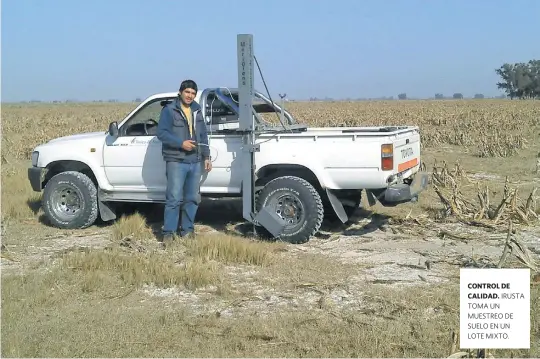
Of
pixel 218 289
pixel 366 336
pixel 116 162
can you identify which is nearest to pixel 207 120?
pixel 116 162

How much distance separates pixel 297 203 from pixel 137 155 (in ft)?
7.60

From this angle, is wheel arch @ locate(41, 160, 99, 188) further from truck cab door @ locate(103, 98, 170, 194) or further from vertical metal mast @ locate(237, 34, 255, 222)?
vertical metal mast @ locate(237, 34, 255, 222)

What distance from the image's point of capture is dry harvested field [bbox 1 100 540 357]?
4516 mm

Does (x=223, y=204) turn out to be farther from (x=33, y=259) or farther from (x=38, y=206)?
(x=33, y=259)

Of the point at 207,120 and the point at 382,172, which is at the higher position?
the point at 207,120

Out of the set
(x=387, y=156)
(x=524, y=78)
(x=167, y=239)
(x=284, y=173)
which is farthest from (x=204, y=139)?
(x=524, y=78)

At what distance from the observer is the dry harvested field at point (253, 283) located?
452 cm

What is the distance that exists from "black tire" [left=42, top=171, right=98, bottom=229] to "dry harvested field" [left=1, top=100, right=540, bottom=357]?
20 centimetres

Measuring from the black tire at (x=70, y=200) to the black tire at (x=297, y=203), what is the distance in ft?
8.09

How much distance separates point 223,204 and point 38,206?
3007 mm

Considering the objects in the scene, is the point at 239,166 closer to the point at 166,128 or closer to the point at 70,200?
the point at 166,128

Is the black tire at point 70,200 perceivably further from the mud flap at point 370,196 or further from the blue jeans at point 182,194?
the mud flap at point 370,196

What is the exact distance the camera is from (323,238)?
8008mm

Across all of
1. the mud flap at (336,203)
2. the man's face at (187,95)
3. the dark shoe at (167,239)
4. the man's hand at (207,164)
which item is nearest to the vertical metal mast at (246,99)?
the man's hand at (207,164)
